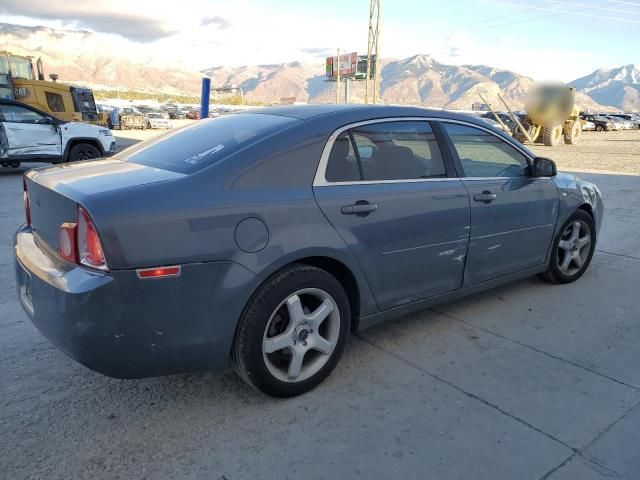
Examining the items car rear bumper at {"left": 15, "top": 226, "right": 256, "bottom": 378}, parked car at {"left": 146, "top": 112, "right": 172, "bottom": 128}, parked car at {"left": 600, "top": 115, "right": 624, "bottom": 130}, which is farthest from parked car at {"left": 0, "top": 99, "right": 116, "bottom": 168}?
parked car at {"left": 600, "top": 115, "right": 624, "bottom": 130}

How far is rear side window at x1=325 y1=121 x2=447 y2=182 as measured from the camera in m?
2.84

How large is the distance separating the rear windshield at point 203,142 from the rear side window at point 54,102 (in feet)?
43.0

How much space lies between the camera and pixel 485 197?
3.48 meters

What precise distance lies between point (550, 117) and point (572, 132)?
329cm

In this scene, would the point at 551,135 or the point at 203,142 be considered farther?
the point at 551,135

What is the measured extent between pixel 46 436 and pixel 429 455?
1.81m

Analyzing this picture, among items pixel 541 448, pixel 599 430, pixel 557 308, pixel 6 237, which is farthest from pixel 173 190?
pixel 6 237

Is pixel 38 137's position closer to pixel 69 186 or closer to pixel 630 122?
pixel 69 186

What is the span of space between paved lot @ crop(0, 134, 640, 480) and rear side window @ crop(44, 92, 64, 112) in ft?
41.8

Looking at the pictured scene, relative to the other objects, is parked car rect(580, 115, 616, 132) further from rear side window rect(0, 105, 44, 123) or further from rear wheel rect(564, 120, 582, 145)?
rear side window rect(0, 105, 44, 123)

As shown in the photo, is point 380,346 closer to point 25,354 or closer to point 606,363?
point 606,363

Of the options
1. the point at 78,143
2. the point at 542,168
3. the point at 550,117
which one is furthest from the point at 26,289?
the point at 550,117

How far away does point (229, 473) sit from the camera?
84.5 inches

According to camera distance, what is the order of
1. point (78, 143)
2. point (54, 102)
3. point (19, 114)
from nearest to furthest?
point (19, 114) < point (78, 143) < point (54, 102)
